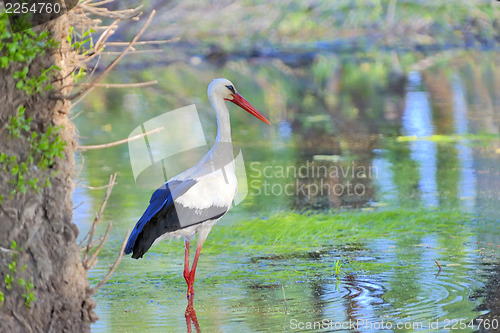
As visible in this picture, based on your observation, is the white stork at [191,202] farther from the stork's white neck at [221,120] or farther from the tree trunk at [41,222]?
the tree trunk at [41,222]

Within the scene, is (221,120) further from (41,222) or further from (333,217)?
(41,222)

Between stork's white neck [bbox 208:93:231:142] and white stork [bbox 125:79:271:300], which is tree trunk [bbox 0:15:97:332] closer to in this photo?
white stork [bbox 125:79:271:300]

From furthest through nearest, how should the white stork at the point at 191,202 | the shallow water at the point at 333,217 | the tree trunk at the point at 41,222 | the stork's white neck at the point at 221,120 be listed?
the stork's white neck at the point at 221,120 → the white stork at the point at 191,202 → the shallow water at the point at 333,217 → the tree trunk at the point at 41,222

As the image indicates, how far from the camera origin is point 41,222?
13.3 feet

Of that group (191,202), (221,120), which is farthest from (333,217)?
(191,202)

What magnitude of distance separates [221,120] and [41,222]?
240cm

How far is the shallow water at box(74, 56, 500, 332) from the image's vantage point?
5246 millimetres

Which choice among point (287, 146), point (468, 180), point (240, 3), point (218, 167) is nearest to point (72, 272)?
point (218, 167)

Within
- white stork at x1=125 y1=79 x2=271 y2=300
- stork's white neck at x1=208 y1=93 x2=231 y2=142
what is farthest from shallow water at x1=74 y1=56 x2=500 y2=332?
stork's white neck at x1=208 y1=93 x2=231 y2=142

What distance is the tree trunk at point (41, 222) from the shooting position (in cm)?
393

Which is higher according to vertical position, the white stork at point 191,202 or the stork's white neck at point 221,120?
the stork's white neck at point 221,120

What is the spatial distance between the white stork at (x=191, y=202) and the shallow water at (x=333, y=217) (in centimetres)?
37

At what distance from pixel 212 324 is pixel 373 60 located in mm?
23513

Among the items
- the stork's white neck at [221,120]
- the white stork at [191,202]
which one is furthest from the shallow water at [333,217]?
the stork's white neck at [221,120]
